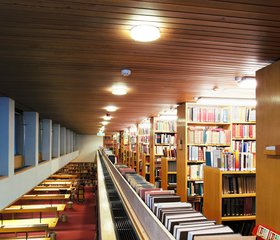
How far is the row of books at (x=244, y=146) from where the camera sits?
556 cm

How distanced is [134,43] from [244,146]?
3.84m

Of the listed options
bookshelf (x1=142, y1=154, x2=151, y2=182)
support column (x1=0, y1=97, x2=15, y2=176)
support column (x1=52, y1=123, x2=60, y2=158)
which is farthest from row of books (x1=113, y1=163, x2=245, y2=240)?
support column (x1=52, y1=123, x2=60, y2=158)

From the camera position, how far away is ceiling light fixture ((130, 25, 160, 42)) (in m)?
2.17

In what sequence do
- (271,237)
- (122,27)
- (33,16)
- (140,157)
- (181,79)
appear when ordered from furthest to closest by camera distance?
(140,157), (181,79), (122,27), (33,16), (271,237)

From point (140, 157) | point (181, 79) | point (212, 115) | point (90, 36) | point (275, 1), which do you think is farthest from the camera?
point (140, 157)

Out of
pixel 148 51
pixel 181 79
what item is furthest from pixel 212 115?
pixel 148 51

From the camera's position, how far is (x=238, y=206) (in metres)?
4.55

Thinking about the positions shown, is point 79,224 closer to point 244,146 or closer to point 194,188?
point 194,188

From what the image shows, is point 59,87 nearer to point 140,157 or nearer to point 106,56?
point 106,56

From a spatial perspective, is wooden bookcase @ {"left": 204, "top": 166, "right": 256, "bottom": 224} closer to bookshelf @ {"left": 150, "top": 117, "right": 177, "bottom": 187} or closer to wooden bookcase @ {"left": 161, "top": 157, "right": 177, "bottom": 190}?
wooden bookcase @ {"left": 161, "top": 157, "right": 177, "bottom": 190}

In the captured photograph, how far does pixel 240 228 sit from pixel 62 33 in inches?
156

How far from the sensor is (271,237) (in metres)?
1.45

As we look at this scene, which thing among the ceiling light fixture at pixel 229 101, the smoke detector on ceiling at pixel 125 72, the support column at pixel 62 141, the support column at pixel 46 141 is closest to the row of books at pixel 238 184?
the ceiling light fixture at pixel 229 101

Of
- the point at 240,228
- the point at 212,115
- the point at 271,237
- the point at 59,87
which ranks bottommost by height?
the point at 240,228
